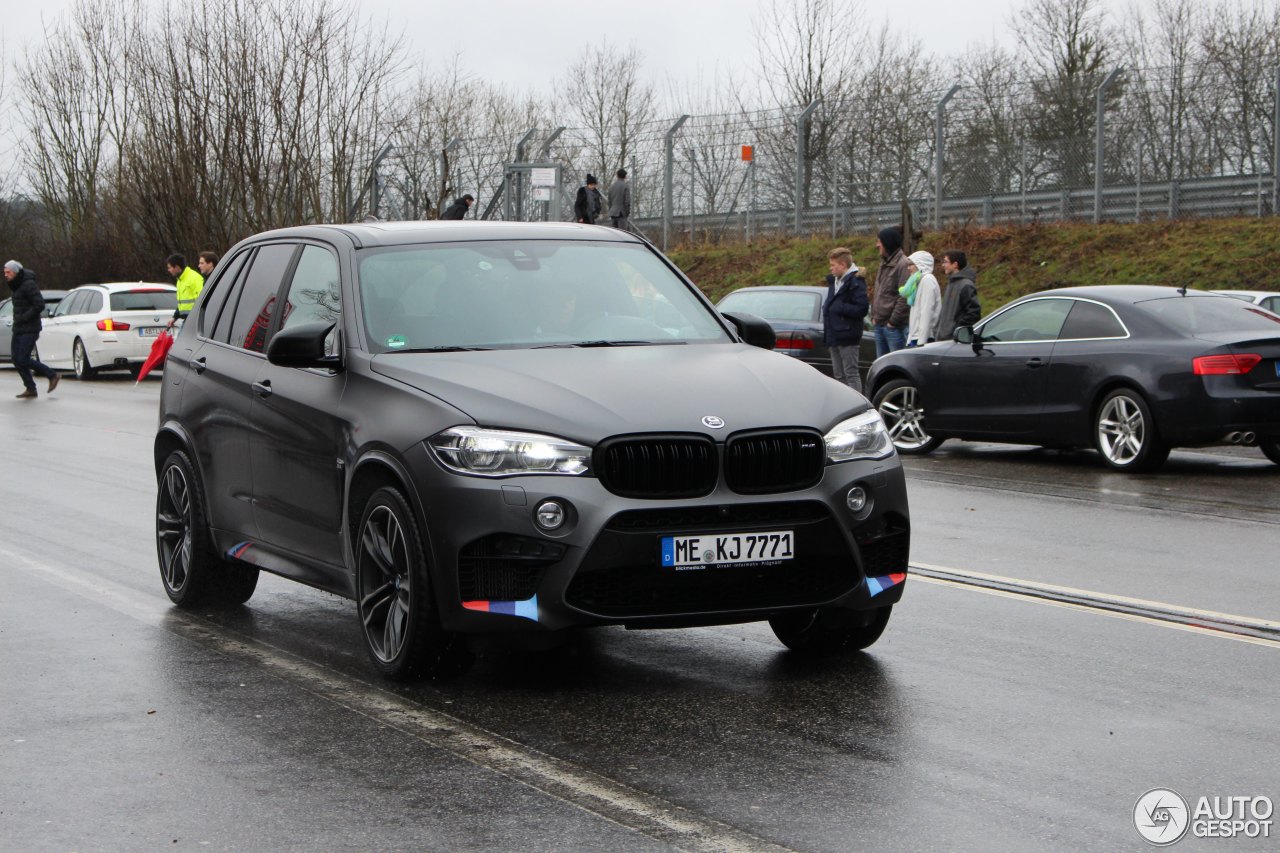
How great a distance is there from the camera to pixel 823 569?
6.12m

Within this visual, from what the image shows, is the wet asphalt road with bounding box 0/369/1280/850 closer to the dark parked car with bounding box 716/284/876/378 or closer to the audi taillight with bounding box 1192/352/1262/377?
the audi taillight with bounding box 1192/352/1262/377

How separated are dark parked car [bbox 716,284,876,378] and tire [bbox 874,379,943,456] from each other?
15.8 ft

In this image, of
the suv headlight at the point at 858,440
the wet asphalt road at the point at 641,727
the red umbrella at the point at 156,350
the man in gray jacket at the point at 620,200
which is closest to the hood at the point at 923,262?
the wet asphalt road at the point at 641,727

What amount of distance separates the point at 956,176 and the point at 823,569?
89.4ft

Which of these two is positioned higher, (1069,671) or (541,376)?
(541,376)

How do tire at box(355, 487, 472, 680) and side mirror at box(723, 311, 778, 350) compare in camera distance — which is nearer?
tire at box(355, 487, 472, 680)

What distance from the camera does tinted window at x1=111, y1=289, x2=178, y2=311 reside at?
97.4ft

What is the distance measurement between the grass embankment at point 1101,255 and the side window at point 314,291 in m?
21.5

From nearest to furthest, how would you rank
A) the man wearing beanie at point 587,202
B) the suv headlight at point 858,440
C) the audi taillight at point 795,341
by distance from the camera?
the suv headlight at point 858,440, the audi taillight at point 795,341, the man wearing beanie at point 587,202

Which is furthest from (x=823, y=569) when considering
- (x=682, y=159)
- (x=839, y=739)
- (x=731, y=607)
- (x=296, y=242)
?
(x=682, y=159)

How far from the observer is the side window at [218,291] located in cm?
827

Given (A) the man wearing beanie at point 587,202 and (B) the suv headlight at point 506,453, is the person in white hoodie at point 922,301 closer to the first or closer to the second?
(B) the suv headlight at point 506,453

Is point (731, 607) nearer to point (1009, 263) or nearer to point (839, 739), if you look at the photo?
point (839, 739)

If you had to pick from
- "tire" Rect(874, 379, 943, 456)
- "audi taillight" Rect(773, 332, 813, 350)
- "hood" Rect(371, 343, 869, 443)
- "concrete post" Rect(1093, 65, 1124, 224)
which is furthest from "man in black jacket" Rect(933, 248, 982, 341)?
"concrete post" Rect(1093, 65, 1124, 224)
